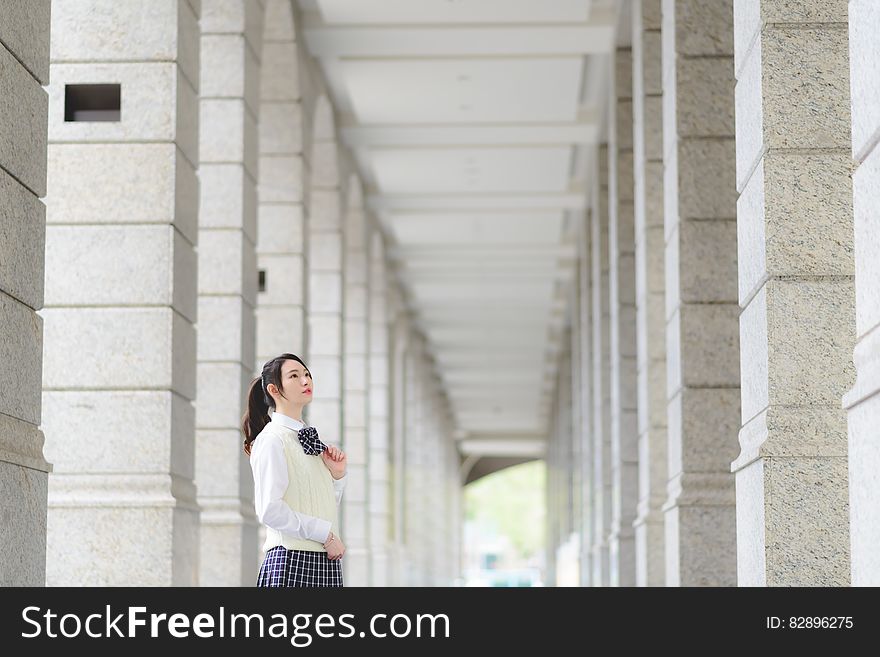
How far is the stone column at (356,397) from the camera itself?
2639 centimetres

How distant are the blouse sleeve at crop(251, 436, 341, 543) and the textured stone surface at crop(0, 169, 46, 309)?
195 cm

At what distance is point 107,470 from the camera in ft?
36.4

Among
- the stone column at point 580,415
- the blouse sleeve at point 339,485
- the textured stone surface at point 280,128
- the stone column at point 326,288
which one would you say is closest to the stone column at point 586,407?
the stone column at point 580,415

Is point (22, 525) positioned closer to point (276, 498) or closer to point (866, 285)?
point (276, 498)

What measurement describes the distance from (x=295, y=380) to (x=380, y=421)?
84.5 feet

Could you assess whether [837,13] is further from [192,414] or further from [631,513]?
[631,513]

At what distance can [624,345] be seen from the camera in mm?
18016

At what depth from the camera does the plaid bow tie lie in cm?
621

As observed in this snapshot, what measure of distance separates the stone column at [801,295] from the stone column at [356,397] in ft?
61.5

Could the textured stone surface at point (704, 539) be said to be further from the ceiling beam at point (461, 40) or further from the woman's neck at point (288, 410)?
the ceiling beam at point (461, 40)

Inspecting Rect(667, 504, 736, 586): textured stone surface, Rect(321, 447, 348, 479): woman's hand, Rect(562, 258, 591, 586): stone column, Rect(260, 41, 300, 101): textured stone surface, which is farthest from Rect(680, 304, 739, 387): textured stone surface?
Rect(562, 258, 591, 586): stone column

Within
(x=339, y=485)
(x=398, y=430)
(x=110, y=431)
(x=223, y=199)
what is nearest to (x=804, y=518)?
(x=339, y=485)
